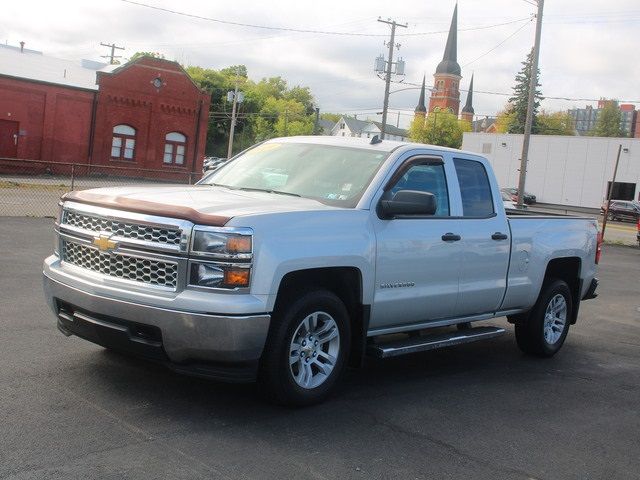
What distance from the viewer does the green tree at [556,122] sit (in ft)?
376

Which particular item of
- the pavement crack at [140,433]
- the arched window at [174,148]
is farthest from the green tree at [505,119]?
the pavement crack at [140,433]

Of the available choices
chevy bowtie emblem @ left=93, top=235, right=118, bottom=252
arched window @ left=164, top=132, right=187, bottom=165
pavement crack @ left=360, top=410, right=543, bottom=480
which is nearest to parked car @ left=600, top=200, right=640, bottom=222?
arched window @ left=164, top=132, right=187, bottom=165

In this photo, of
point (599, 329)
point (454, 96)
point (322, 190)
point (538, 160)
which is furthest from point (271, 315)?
point (454, 96)

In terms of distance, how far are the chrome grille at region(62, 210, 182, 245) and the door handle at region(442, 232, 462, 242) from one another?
246 centimetres

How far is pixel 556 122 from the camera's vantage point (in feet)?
395

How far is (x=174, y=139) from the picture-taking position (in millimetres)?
50125

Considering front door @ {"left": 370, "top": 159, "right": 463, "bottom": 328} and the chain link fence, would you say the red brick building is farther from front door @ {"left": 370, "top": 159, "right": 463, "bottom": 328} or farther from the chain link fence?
front door @ {"left": 370, "top": 159, "right": 463, "bottom": 328}

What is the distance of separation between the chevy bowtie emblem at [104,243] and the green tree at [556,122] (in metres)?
111

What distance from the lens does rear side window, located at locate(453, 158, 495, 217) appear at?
706 centimetres

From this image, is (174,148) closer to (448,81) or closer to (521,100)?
(521,100)

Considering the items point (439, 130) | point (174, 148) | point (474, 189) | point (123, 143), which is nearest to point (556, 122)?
point (439, 130)

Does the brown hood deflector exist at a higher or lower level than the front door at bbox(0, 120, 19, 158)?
lower

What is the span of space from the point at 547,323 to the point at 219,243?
15.1 ft

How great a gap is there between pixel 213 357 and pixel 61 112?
140ft
